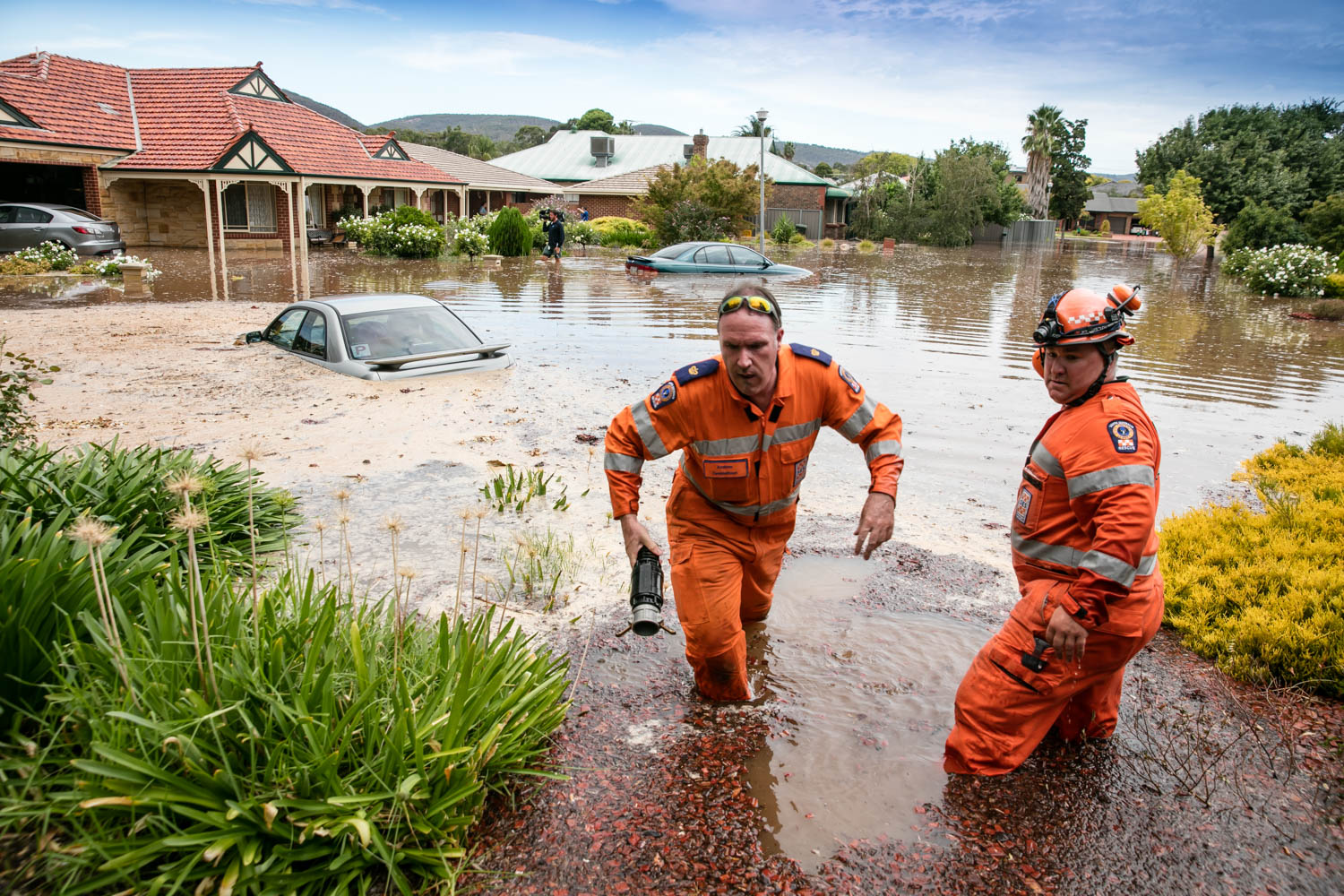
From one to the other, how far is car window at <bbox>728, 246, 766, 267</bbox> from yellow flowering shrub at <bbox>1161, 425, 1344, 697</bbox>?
19112 millimetres

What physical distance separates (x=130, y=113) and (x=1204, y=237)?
139 ft

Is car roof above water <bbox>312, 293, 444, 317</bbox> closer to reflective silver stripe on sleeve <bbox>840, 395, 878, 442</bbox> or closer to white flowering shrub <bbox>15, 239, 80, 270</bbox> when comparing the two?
reflective silver stripe on sleeve <bbox>840, 395, 878, 442</bbox>

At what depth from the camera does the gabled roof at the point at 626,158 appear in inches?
2037

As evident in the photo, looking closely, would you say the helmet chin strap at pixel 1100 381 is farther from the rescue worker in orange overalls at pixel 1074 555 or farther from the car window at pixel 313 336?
the car window at pixel 313 336

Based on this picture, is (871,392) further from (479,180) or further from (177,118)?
(479,180)

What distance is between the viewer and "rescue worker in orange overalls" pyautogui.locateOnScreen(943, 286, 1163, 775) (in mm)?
2902

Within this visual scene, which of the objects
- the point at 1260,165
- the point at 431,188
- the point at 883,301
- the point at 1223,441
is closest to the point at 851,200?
the point at 1260,165

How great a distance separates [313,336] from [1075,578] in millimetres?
9260

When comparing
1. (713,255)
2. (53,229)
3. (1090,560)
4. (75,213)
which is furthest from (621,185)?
(1090,560)

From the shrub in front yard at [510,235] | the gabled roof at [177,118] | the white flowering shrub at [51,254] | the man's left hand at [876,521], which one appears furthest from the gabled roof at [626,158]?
the man's left hand at [876,521]

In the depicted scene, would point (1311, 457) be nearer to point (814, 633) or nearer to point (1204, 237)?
point (814, 633)

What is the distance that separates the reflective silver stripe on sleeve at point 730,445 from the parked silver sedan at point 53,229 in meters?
24.8

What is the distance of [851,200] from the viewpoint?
61969mm

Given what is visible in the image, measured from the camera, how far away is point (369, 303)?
10227 millimetres
